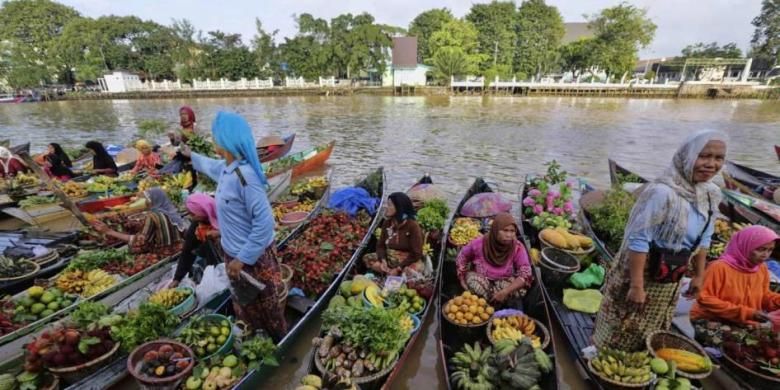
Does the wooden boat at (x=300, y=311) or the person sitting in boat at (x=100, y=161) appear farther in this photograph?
the person sitting in boat at (x=100, y=161)

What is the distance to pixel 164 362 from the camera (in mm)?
3029

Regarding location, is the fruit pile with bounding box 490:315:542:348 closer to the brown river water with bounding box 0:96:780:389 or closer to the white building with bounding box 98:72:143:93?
the brown river water with bounding box 0:96:780:389

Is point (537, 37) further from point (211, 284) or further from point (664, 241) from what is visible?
point (211, 284)

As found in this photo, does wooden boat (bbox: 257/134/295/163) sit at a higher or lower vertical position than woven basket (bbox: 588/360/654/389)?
higher

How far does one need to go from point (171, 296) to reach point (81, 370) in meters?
1.07

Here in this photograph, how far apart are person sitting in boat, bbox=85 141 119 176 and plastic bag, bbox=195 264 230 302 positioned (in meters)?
7.53

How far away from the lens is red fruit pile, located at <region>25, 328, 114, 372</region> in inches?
118

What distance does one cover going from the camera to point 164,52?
51938 mm

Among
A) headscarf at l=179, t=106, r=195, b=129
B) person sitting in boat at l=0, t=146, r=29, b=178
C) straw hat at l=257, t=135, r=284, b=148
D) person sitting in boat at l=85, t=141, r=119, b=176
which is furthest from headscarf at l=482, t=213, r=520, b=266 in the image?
person sitting in boat at l=0, t=146, r=29, b=178

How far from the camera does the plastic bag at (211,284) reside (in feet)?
Result: 13.8

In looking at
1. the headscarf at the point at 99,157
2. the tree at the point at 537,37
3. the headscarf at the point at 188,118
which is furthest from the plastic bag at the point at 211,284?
the tree at the point at 537,37

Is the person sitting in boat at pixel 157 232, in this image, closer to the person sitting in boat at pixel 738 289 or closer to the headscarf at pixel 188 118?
the headscarf at pixel 188 118

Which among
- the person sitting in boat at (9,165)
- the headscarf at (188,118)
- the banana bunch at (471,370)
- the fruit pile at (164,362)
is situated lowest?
the banana bunch at (471,370)

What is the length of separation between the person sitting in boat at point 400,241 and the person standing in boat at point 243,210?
1.80 metres
